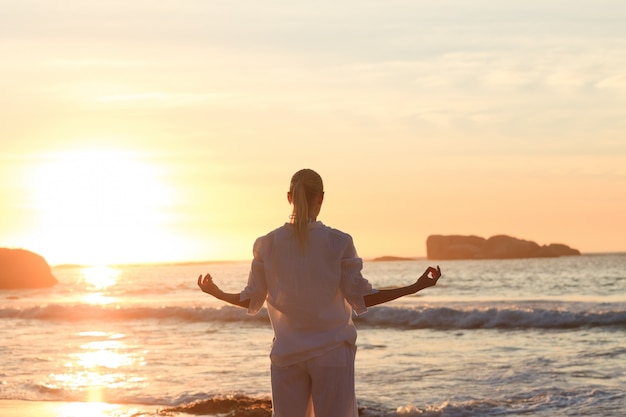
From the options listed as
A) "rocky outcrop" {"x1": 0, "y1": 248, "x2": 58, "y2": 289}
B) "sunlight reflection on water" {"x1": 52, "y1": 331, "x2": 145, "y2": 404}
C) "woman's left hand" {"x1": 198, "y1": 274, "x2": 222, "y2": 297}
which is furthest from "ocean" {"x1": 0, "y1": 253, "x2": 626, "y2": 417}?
"rocky outcrop" {"x1": 0, "y1": 248, "x2": 58, "y2": 289}

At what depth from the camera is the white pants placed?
4.50 meters

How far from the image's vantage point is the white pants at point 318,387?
4.50m

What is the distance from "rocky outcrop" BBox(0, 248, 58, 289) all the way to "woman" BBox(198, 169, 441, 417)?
83.2m

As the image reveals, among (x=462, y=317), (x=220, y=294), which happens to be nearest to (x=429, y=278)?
(x=220, y=294)

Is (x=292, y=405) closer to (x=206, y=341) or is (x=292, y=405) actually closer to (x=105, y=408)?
(x=105, y=408)

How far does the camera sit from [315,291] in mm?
4516

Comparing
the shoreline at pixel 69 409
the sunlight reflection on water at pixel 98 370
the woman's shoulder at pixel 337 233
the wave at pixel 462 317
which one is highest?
the woman's shoulder at pixel 337 233

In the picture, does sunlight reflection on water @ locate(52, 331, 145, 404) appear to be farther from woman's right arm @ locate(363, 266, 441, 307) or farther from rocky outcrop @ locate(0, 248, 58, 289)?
rocky outcrop @ locate(0, 248, 58, 289)

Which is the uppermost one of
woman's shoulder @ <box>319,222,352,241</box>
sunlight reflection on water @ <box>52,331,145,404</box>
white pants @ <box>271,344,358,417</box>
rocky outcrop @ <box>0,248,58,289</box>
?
rocky outcrop @ <box>0,248,58,289</box>

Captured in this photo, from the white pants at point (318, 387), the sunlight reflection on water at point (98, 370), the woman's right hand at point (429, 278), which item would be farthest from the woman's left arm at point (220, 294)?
the sunlight reflection on water at point (98, 370)

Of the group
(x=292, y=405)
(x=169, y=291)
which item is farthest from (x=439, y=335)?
(x=169, y=291)

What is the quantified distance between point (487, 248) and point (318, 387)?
149m

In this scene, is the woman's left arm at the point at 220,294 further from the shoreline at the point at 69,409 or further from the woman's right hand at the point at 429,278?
the shoreline at the point at 69,409

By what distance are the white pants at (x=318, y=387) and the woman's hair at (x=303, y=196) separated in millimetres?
575
